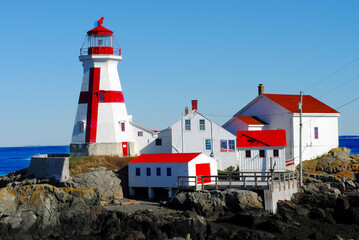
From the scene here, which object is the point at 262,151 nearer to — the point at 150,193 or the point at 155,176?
the point at 155,176

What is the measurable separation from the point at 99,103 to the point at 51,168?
6.70 meters

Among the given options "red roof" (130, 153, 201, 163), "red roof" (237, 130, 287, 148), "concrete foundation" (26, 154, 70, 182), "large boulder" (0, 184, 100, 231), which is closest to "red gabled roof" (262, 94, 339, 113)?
"red roof" (237, 130, 287, 148)

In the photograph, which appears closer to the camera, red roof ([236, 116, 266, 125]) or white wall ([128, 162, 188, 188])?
white wall ([128, 162, 188, 188])

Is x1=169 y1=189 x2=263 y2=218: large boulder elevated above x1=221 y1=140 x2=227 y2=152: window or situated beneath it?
situated beneath

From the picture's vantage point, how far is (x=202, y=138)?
135 feet

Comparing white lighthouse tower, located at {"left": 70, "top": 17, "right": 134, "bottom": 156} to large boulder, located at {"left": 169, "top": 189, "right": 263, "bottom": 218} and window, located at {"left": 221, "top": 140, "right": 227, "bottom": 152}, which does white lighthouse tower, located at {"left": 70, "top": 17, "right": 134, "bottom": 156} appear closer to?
window, located at {"left": 221, "top": 140, "right": 227, "bottom": 152}

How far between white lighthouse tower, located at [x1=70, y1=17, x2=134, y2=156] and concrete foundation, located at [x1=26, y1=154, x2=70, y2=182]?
361 centimetres

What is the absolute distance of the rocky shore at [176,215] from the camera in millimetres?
27406

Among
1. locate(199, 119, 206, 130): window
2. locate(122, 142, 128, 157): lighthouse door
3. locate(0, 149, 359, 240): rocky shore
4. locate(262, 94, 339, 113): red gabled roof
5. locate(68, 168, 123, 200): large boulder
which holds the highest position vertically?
locate(262, 94, 339, 113): red gabled roof

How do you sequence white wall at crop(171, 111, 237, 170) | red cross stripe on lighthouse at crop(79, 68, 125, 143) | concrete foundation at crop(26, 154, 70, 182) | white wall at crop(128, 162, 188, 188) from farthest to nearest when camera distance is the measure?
1. red cross stripe on lighthouse at crop(79, 68, 125, 143)
2. white wall at crop(171, 111, 237, 170)
3. concrete foundation at crop(26, 154, 70, 182)
4. white wall at crop(128, 162, 188, 188)

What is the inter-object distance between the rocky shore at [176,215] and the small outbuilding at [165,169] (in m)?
1.81

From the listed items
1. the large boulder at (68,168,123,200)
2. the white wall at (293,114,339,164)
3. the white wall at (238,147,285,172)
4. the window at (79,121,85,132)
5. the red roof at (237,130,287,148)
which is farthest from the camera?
the white wall at (293,114,339,164)

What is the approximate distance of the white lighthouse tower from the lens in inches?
1660

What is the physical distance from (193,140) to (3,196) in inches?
613
